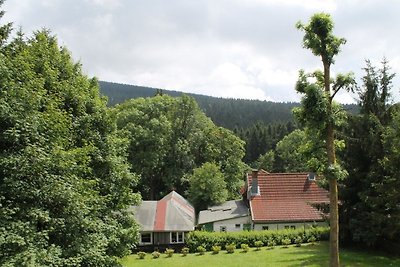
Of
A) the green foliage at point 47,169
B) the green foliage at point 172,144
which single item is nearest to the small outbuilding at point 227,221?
the green foliage at point 172,144

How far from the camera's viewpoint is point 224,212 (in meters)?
42.6

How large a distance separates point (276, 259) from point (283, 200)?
1426 cm

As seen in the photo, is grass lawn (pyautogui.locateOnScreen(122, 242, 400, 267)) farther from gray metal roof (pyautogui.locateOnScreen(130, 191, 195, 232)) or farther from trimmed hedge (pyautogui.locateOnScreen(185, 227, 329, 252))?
gray metal roof (pyautogui.locateOnScreen(130, 191, 195, 232))

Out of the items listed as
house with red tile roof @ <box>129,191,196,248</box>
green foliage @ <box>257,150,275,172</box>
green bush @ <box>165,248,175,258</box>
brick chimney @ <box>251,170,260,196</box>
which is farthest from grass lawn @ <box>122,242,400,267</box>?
green foliage @ <box>257,150,275,172</box>

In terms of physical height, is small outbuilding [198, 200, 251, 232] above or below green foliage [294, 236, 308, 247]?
above

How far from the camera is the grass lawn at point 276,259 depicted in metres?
26.1

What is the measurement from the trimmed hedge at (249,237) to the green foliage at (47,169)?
1703cm

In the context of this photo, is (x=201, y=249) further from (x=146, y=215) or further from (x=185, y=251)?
(x=146, y=215)

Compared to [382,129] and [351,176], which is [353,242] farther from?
[382,129]

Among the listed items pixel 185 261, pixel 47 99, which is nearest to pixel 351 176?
pixel 185 261

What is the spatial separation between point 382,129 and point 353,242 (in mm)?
9262

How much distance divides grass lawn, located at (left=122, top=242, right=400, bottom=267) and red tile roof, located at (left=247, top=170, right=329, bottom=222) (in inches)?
230

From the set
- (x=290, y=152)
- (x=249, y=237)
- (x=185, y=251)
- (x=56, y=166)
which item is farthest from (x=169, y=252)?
(x=290, y=152)

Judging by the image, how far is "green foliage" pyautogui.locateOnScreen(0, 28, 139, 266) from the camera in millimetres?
12219
